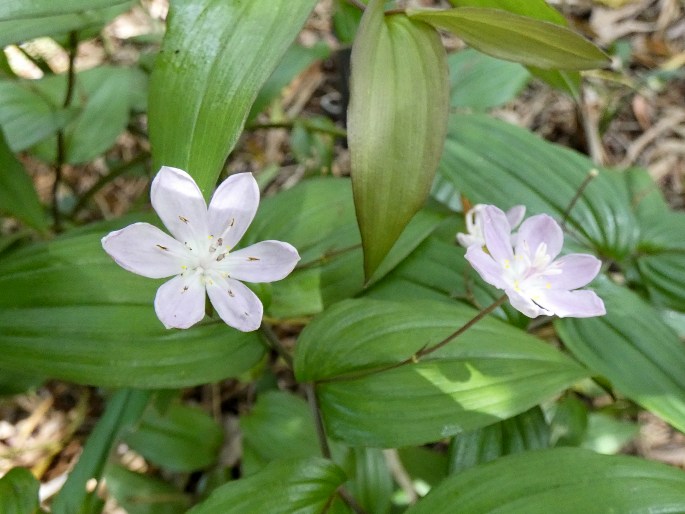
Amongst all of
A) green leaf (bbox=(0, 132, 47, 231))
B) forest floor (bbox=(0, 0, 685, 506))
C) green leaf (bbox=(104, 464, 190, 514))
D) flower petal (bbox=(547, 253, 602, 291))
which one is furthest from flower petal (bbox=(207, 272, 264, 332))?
forest floor (bbox=(0, 0, 685, 506))

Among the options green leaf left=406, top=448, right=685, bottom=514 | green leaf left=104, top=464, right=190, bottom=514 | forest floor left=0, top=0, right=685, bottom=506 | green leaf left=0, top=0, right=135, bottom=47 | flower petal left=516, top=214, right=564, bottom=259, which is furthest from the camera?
forest floor left=0, top=0, right=685, bottom=506

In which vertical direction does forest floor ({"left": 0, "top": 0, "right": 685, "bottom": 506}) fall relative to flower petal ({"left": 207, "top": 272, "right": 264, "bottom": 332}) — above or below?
below

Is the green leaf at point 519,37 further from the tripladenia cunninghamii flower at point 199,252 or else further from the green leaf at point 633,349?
the green leaf at point 633,349

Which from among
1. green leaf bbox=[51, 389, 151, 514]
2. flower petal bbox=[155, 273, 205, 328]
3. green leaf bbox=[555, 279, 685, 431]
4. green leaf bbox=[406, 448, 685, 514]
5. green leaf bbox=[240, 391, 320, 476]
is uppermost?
flower petal bbox=[155, 273, 205, 328]

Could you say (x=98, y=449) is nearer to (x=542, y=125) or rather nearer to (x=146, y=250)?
(x=146, y=250)

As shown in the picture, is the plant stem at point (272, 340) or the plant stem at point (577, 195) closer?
the plant stem at point (272, 340)

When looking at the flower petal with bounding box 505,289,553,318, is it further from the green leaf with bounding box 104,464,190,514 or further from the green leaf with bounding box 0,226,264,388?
the green leaf with bounding box 104,464,190,514

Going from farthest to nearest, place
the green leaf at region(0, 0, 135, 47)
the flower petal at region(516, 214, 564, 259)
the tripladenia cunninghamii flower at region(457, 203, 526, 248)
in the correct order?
the tripladenia cunninghamii flower at region(457, 203, 526, 248)
the flower petal at region(516, 214, 564, 259)
the green leaf at region(0, 0, 135, 47)

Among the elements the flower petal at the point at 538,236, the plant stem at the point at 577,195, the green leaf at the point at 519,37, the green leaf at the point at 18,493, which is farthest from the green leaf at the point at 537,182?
the green leaf at the point at 18,493
